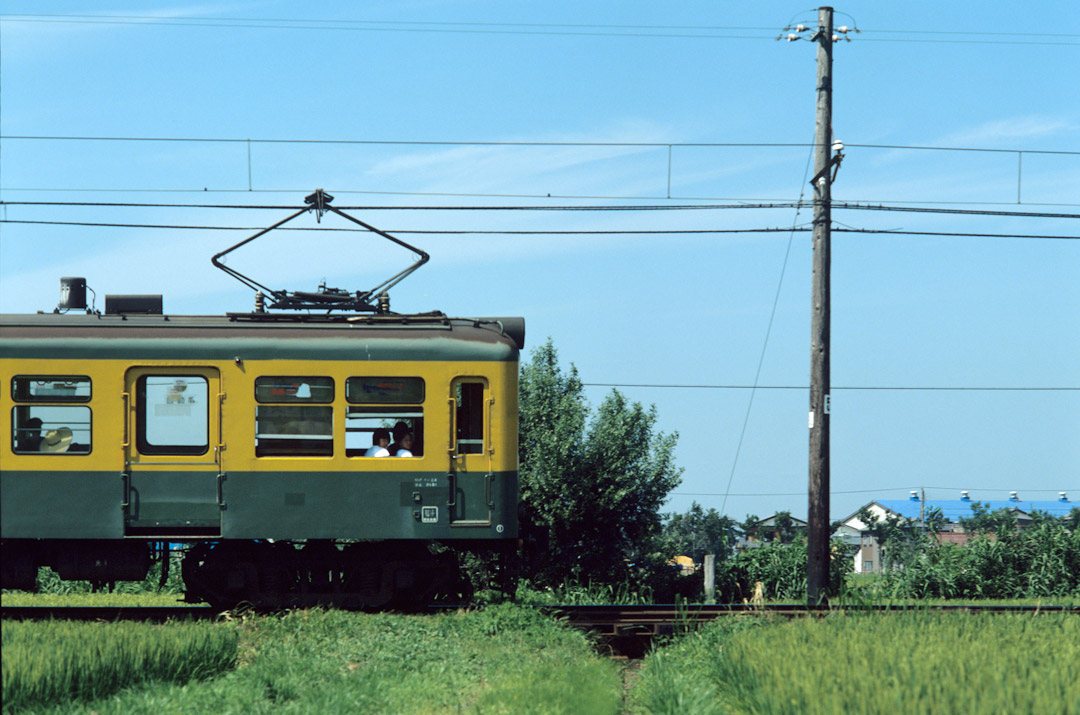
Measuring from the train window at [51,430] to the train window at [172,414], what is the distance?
625mm

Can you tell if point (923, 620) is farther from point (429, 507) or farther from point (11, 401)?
point (11, 401)

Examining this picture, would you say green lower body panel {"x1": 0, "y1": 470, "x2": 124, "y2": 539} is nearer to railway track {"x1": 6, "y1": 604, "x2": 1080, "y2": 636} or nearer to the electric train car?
the electric train car

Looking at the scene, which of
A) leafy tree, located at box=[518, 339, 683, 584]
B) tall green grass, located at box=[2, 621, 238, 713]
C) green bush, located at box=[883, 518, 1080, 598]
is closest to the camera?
tall green grass, located at box=[2, 621, 238, 713]

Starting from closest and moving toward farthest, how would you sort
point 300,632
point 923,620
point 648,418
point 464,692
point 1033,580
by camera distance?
point 464,692 < point 923,620 < point 300,632 < point 1033,580 < point 648,418

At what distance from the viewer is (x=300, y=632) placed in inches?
454

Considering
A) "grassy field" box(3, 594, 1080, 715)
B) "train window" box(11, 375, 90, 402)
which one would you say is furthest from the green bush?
"train window" box(11, 375, 90, 402)

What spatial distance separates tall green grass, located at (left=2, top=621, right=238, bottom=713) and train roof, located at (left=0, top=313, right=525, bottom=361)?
3.20 m

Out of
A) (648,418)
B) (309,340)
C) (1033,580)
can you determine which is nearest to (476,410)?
(309,340)

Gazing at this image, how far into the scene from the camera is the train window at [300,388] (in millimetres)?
12484

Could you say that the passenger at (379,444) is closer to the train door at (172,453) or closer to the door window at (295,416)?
the door window at (295,416)

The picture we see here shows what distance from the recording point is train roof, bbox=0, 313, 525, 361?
12.5 metres

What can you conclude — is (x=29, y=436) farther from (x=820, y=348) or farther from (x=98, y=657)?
(x=820, y=348)

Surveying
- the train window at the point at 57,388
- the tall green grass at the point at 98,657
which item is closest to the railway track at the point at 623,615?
the tall green grass at the point at 98,657

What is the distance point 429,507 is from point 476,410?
1249mm
